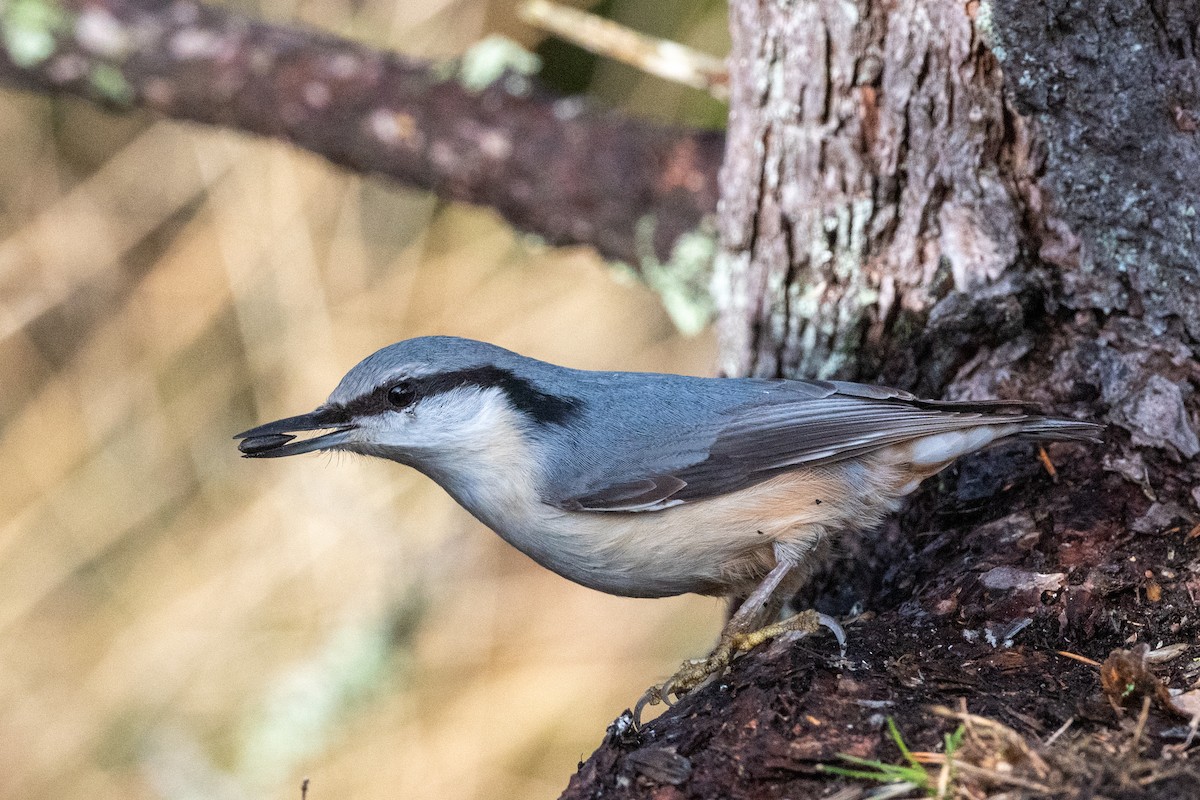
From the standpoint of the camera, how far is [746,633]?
2654mm

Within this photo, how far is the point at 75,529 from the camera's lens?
5734mm

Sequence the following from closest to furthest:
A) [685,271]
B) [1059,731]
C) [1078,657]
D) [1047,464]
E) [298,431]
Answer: [1059,731] → [1078,657] → [298,431] → [1047,464] → [685,271]

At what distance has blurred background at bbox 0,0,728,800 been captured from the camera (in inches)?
210

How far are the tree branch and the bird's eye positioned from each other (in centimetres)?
141

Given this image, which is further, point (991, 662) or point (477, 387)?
point (477, 387)

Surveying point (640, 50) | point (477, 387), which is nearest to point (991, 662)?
point (477, 387)

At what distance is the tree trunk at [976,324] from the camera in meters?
2.13

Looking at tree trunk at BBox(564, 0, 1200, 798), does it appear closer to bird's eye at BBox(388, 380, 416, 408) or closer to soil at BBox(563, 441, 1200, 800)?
soil at BBox(563, 441, 1200, 800)

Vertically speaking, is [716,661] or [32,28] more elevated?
[32,28]

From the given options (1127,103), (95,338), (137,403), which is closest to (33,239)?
(95,338)

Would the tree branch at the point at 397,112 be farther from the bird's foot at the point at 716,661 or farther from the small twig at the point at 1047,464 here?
the bird's foot at the point at 716,661

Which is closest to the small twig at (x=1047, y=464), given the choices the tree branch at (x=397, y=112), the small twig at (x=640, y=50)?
the tree branch at (x=397, y=112)

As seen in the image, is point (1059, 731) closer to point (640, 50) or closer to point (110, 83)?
point (640, 50)

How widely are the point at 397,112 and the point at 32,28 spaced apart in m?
1.52
